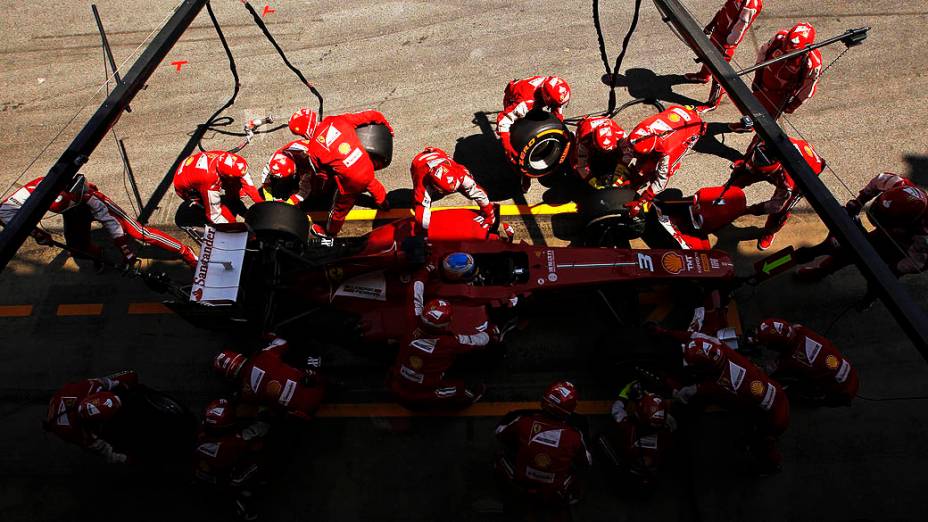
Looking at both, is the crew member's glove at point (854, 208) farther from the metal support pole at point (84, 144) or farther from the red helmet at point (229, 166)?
the metal support pole at point (84, 144)

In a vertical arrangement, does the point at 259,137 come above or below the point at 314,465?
above

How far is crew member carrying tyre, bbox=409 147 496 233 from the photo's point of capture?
6051 millimetres

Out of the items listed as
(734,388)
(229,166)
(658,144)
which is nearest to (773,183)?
(658,144)

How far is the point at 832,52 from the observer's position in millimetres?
8844

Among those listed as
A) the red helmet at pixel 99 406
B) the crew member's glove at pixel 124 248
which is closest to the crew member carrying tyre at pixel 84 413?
the red helmet at pixel 99 406

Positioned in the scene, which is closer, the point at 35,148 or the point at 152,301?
the point at 152,301

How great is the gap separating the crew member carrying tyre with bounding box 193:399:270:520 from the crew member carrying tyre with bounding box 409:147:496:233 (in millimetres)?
2454

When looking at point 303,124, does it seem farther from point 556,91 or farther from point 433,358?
point 433,358

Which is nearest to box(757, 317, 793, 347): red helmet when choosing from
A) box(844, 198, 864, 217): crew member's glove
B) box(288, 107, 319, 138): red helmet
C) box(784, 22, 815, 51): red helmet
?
box(844, 198, 864, 217): crew member's glove

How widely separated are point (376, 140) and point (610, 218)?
2765 millimetres

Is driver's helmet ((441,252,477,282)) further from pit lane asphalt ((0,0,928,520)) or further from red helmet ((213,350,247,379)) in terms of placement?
red helmet ((213,350,247,379))

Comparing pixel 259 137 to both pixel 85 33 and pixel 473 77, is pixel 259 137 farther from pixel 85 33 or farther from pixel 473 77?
pixel 85 33

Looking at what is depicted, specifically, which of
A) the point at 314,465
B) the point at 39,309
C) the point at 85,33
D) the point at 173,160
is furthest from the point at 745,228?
the point at 85,33

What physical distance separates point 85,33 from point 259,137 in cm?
413
